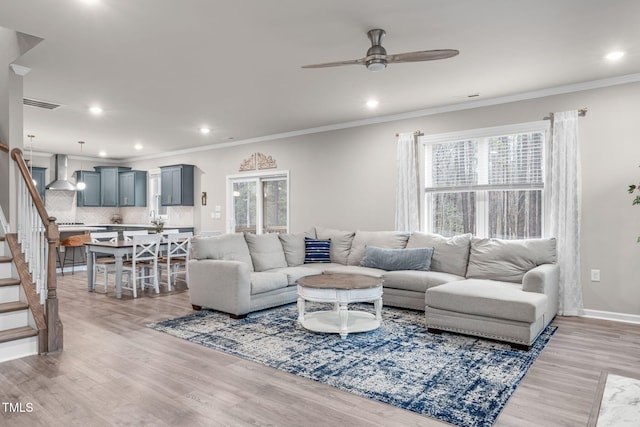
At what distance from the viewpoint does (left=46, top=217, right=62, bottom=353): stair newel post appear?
134 inches

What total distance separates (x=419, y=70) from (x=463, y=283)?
7.43 feet

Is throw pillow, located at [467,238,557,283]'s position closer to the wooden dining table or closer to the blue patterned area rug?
the blue patterned area rug

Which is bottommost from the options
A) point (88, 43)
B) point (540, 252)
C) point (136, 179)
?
point (540, 252)

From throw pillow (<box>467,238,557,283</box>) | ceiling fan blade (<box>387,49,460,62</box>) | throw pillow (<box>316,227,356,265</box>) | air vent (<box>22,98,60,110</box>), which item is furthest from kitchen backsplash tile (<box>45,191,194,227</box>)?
ceiling fan blade (<box>387,49,460,62</box>)

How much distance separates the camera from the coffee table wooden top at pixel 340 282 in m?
3.81

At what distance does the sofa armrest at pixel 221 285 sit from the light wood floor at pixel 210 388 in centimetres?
78

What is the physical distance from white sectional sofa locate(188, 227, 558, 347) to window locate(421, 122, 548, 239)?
0.46m

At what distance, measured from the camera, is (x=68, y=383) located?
281 centimetres

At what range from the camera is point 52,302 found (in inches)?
135

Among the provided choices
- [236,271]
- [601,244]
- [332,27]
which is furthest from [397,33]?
[601,244]

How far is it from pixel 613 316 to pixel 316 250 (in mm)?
3723

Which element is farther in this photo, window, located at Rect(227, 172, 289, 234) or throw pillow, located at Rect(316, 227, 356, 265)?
window, located at Rect(227, 172, 289, 234)

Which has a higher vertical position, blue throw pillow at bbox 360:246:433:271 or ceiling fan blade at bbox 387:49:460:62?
ceiling fan blade at bbox 387:49:460:62

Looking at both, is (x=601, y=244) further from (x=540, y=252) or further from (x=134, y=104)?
(x=134, y=104)
